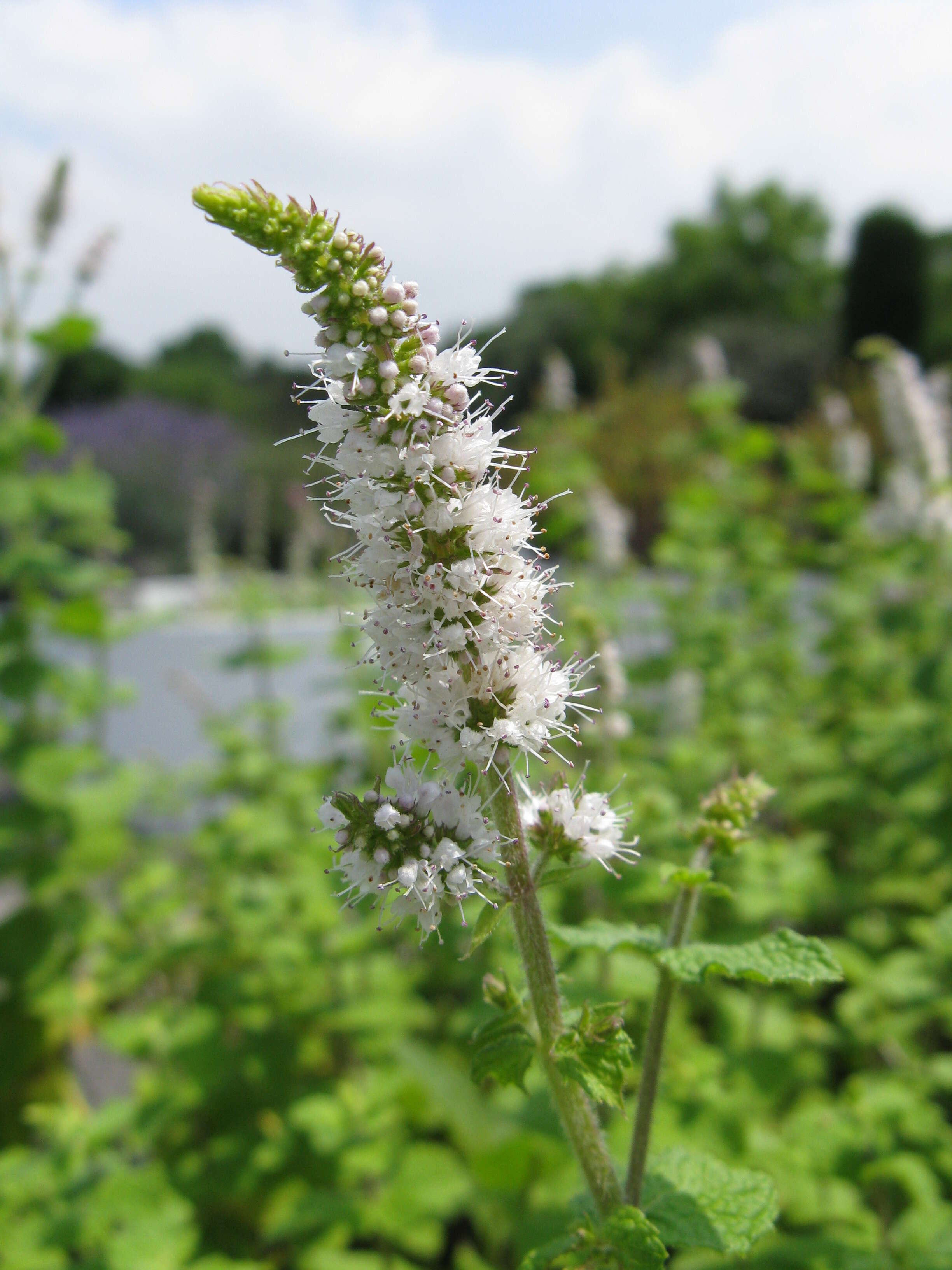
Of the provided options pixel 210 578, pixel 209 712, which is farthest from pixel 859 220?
pixel 209 712

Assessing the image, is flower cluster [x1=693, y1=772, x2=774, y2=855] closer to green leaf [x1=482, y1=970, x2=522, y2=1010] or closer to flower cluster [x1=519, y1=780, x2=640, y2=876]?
flower cluster [x1=519, y1=780, x2=640, y2=876]

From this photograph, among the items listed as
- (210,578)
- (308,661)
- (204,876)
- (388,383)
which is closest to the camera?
(388,383)

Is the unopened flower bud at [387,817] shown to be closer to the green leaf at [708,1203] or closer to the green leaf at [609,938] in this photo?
the green leaf at [609,938]

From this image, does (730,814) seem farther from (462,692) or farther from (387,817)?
(387,817)

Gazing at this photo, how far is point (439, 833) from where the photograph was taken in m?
1.41

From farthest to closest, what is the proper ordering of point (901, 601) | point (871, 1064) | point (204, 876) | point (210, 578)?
point (210, 578) → point (901, 601) → point (204, 876) → point (871, 1064)

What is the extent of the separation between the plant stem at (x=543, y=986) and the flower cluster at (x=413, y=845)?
6cm

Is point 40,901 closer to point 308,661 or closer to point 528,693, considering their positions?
point 528,693

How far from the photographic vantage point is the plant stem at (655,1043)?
1.63 meters

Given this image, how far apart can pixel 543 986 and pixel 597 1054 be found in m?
0.14

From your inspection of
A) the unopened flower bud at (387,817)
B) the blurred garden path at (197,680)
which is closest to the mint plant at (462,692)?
the unopened flower bud at (387,817)

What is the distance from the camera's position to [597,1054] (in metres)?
1.40

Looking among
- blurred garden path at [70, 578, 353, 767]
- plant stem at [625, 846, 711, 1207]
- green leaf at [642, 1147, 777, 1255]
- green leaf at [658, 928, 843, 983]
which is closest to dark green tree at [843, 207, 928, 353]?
blurred garden path at [70, 578, 353, 767]

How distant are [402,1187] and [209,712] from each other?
428 centimetres
